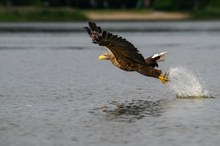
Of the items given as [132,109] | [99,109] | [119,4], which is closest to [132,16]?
[119,4]

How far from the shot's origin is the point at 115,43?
25203 millimetres

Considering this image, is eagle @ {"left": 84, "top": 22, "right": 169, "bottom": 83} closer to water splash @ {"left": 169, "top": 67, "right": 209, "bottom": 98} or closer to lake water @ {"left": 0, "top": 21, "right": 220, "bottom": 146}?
lake water @ {"left": 0, "top": 21, "right": 220, "bottom": 146}

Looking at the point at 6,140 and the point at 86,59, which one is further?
the point at 86,59

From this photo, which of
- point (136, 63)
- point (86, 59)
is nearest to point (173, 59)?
point (86, 59)

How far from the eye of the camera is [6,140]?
20438 millimetres

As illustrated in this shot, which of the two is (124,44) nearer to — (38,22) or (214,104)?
(214,104)

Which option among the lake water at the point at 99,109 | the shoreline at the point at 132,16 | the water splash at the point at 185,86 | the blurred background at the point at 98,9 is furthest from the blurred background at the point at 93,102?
the shoreline at the point at 132,16

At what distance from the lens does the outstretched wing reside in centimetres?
2486

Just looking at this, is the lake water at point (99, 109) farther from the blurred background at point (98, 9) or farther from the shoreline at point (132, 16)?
the shoreline at point (132, 16)

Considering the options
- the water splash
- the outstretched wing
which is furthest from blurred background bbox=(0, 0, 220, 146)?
the outstretched wing

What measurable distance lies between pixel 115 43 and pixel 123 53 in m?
0.78

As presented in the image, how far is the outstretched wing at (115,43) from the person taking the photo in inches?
979

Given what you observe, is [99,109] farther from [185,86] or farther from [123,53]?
[185,86]

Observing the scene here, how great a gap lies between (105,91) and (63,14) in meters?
104
